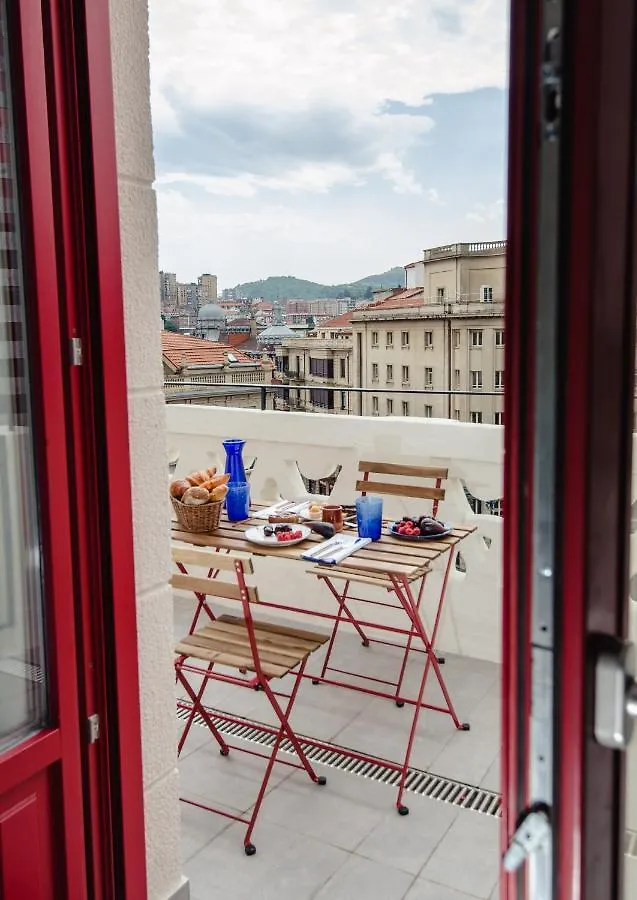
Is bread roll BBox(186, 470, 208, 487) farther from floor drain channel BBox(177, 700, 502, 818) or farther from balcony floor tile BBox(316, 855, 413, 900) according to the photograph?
balcony floor tile BBox(316, 855, 413, 900)

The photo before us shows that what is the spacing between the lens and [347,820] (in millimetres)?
2248

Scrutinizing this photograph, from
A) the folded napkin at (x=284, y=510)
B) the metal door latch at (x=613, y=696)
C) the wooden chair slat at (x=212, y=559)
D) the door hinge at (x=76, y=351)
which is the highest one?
the door hinge at (x=76, y=351)

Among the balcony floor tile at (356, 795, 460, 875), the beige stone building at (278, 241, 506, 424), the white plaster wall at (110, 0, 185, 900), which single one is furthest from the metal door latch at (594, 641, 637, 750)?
the balcony floor tile at (356, 795, 460, 875)

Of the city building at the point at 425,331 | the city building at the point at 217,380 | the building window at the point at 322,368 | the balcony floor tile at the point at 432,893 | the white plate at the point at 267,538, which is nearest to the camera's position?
the balcony floor tile at the point at 432,893

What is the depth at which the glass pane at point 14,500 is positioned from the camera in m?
1.26

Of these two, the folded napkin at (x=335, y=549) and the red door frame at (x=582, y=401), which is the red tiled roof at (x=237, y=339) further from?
the red door frame at (x=582, y=401)

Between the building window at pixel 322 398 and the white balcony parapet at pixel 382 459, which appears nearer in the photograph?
the white balcony parapet at pixel 382 459

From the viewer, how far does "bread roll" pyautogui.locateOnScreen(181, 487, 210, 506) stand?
8.77 ft

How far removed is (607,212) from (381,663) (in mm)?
2849

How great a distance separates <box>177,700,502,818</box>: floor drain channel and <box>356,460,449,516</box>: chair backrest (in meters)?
0.95

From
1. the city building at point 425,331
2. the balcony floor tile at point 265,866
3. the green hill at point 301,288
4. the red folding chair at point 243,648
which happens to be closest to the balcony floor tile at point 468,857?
the balcony floor tile at point 265,866

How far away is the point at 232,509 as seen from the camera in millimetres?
2844

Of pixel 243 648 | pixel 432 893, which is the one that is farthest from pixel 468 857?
pixel 243 648

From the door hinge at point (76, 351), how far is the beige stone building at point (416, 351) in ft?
2.80
